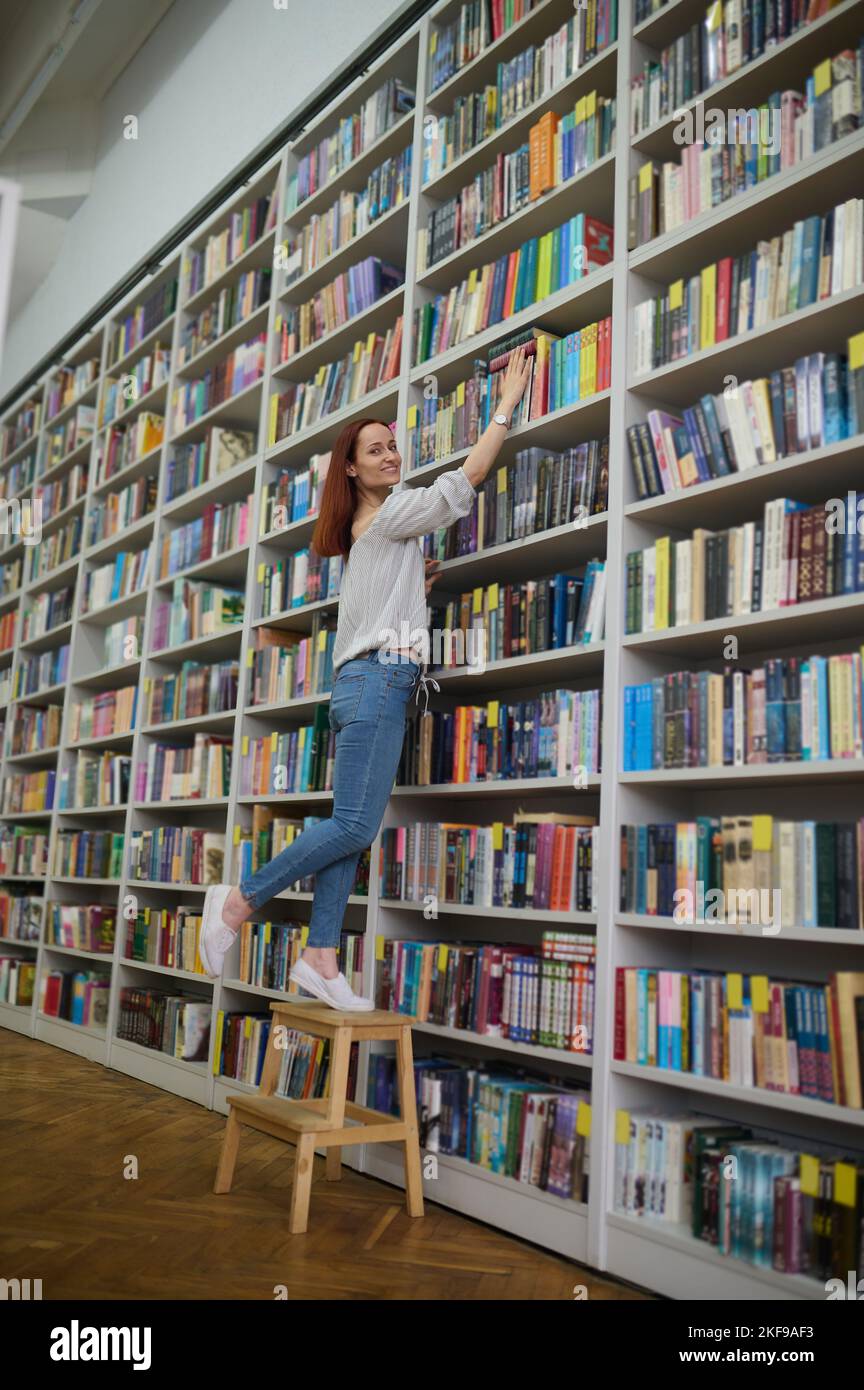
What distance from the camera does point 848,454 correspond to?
6.42 ft

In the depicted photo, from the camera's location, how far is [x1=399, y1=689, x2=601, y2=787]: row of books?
7.95ft

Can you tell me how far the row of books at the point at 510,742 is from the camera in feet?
7.95

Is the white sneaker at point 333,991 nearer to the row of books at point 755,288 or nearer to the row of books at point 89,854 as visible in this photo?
the row of books at point 755,288

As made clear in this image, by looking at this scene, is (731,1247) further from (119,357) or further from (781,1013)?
(119,357)

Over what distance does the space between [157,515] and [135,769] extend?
3.59 ft

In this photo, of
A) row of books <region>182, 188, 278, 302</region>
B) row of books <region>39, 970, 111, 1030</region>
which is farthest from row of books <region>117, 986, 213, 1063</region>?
row of books <region>182, 188, 278, 302</region>

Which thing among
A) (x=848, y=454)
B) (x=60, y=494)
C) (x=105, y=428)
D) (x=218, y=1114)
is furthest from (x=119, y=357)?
(x=848, y=454)

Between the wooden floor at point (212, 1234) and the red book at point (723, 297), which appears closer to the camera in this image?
the wooden floor at point (212, 1234)

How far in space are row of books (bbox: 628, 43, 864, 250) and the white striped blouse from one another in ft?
2.36

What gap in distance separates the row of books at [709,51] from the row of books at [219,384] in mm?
Answer: 1907

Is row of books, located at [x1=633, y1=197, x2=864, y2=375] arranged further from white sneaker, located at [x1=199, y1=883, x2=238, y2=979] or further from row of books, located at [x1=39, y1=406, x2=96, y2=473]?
row of books, located at [x1=39, y1=406, x2=96, y2=473]

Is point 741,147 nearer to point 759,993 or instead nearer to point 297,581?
point 759,993

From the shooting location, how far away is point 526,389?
276cm

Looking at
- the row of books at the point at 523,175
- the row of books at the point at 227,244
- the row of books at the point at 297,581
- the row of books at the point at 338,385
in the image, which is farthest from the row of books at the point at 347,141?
the row of books at the point at 297,581
